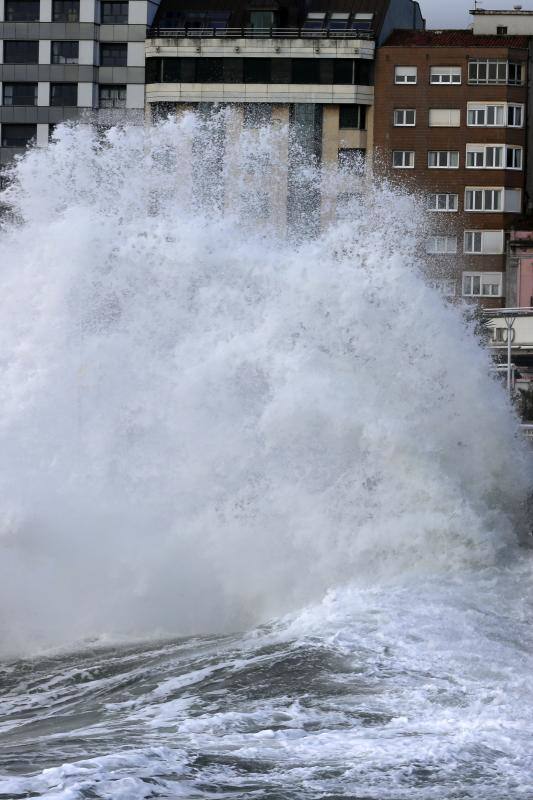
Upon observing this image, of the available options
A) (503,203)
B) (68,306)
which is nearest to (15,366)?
(68,306)

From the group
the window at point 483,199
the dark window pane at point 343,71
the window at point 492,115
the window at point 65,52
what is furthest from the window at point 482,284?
the window at point 65,52

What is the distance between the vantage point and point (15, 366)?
26.0 meters

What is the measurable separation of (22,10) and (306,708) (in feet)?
179

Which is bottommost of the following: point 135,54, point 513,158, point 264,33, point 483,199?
point 483,199

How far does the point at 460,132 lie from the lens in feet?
211

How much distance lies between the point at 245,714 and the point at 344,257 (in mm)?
12036

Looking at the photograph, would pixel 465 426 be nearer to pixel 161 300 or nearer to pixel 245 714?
pixel 161 300

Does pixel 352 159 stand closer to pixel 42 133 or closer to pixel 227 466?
pixel 42 133

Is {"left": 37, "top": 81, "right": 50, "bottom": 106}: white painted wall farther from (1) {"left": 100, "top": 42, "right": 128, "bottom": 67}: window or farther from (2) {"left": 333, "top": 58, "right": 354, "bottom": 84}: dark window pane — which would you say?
(2) {"left": 333, "top": 58, "right": 354, "bottom": 84}: dark window pane

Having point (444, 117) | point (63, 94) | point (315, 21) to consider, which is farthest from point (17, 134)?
point (444, 117)

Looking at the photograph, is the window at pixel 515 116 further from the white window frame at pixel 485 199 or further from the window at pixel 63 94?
the window at pixel 63 94

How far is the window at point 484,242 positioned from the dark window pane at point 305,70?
9052mm

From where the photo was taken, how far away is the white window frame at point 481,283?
63.2m

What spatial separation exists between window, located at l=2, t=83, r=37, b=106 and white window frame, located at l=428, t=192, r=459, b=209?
17.8m
